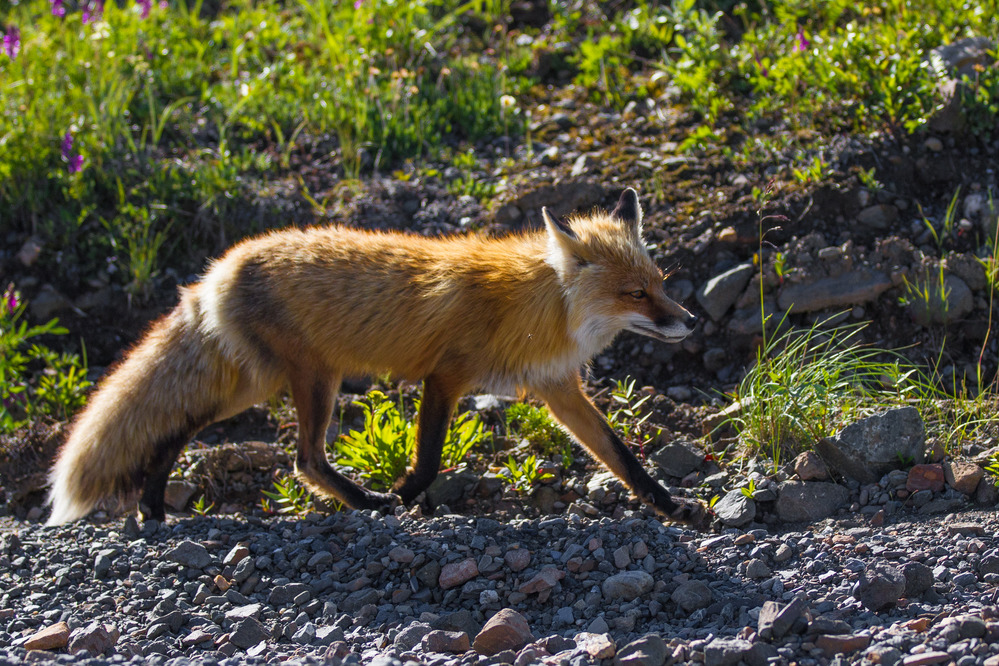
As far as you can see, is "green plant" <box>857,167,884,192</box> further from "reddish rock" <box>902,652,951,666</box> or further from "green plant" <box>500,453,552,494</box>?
"reddish rock" <box>902,652,951,666</box>

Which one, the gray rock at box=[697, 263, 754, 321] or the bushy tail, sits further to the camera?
the gray rock at box=[697, 263, 754, 321]

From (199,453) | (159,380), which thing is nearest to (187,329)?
(159,380)

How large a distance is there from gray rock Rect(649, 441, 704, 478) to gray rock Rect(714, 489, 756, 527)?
0.36 metres

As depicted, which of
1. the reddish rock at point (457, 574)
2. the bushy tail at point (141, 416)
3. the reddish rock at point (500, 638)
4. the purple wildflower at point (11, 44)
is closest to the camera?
the reddish rock at point (500, 638)

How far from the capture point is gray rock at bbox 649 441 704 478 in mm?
3934

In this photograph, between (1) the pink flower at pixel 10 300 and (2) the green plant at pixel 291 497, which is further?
(1) the pink flower at pixel 10 300

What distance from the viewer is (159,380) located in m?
3.94

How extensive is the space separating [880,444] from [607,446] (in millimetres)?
1077

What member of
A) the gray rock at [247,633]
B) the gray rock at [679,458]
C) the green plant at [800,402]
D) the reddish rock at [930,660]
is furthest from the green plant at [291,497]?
the reddish rock at [930,660]

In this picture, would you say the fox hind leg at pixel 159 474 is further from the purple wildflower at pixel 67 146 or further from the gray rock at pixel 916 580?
the gray rock at pixel 916 580

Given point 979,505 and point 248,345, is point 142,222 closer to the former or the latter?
point 248,345

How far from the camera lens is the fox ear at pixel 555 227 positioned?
3605mm

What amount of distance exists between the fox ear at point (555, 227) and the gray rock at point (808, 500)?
1.31 metres

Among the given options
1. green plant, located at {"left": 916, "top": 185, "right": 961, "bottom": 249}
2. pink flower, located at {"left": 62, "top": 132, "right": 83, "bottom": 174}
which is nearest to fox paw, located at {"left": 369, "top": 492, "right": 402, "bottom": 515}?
green plant, located at {"left": 916, "top": 185, "right": 961, "bottom": 249}
